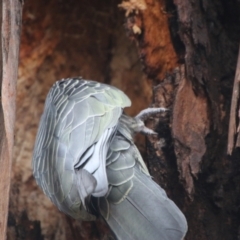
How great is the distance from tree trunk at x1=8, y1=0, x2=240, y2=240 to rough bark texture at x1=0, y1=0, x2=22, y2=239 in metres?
0.70

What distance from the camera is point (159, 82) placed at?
233cm

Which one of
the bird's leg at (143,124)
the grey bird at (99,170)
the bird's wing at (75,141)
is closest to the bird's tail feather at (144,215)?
the grey bird at (99,170)

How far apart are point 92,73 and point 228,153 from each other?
3.77 ft

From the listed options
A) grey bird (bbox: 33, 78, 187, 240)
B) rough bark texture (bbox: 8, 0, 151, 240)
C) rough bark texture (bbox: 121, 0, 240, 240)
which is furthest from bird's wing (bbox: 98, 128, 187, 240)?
rough bark texture (bbox: 8, 0, 151, 240)

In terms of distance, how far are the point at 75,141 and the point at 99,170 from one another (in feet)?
0.82

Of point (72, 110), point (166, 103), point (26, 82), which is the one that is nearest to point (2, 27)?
point (72, 110)

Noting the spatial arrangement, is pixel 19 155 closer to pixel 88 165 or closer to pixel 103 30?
pixel 103 30

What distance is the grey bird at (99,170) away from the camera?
1.66 metres

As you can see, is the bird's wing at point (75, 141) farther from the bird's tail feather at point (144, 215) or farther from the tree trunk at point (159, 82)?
the tree trunk at point (159, 82)

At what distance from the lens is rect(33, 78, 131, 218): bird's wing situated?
1692 millimetres

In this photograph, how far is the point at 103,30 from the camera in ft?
9.27

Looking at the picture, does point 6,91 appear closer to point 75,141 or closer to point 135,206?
point 75,141

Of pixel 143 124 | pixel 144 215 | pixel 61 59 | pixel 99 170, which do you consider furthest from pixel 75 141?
pixel 61 59

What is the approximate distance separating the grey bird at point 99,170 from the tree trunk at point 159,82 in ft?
0.78
